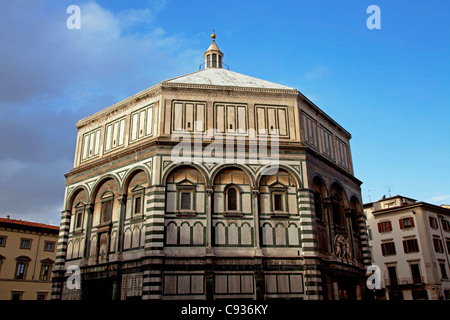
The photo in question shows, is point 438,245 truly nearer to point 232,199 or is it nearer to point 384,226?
point 384,226

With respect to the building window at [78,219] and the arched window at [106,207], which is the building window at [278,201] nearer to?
the arched window at [106,207]

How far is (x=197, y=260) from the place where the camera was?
1689cm

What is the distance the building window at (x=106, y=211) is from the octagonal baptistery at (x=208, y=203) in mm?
56

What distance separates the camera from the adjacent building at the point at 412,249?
33.1 m

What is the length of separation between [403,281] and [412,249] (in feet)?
9.24

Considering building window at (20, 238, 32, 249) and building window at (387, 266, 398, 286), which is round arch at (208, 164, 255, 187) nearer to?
building window at (387, 266, 398, 286)

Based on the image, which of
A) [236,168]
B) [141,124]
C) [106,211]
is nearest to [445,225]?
[236,168]

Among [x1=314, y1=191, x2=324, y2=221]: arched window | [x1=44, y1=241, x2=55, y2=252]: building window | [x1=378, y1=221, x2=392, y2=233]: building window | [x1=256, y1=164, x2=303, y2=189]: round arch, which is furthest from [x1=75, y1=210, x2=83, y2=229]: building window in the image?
[x1=378, y1=221, x2=392, y2=233]: building window

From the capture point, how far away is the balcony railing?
109ft

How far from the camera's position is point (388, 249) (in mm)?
36406
